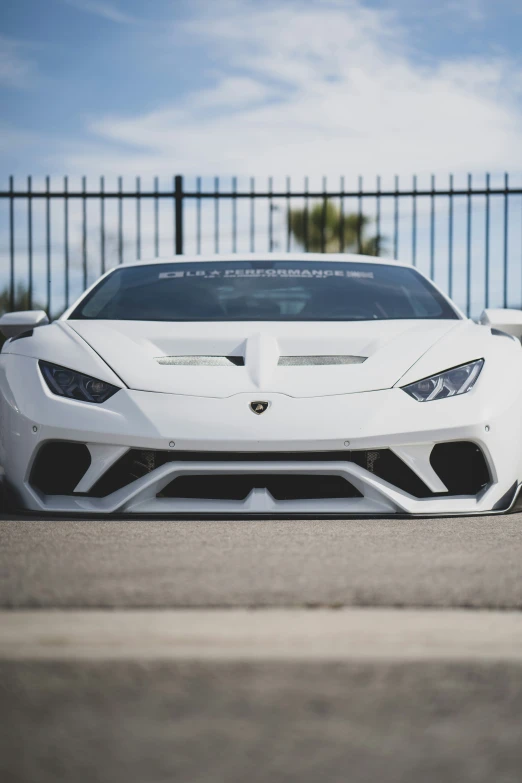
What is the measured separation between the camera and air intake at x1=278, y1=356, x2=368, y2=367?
3.75 meters

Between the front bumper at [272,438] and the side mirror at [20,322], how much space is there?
97cm

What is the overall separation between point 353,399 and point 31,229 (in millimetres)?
7678

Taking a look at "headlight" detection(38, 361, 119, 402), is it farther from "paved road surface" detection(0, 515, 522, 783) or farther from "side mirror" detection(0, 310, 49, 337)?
"paved road surface" detection(0, 515, 522, 783)

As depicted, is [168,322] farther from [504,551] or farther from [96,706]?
[96,706]

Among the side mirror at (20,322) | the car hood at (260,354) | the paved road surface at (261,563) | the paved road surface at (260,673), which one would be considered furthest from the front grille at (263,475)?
the side mirror at (20,322)

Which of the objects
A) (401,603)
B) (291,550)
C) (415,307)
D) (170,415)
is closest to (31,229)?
(415,307)

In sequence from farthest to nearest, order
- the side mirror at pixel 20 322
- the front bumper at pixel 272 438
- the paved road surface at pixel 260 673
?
the side mirror at pixel 20 322
the front bumper at pixel 272 438
the paved road surface at pixel 260 673

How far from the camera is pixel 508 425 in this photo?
366 cm

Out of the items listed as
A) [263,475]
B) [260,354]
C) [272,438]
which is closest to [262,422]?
[272,438]

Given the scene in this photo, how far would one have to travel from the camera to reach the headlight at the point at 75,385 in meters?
3.60

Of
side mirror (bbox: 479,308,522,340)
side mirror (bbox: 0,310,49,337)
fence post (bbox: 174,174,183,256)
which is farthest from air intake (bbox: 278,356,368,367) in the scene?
fence post (bbox: 174,174,183,256)

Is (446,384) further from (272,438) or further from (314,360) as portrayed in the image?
(272,438)

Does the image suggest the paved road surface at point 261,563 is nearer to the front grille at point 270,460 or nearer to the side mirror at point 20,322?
the front grille at point 270,460

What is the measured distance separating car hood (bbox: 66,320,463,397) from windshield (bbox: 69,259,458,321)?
0.39 metres
